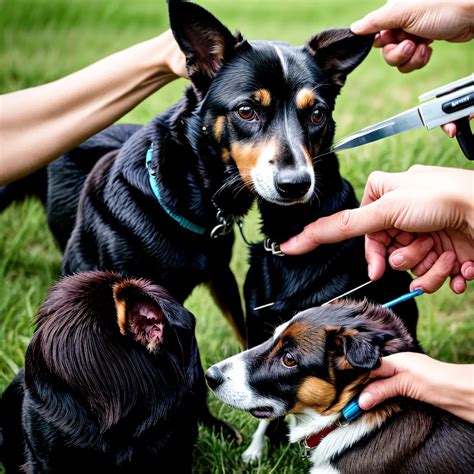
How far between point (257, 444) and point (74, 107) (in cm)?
194

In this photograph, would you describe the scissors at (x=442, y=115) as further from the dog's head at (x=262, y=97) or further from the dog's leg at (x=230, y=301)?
the dog's leg at (x=230, y=301)

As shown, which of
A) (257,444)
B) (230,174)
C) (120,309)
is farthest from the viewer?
(257,444)

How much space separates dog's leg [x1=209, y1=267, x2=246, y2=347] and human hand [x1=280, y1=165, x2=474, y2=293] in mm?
598

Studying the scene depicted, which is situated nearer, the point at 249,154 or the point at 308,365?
→ the point at 308,365

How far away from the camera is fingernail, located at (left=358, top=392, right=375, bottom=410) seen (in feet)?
8.95

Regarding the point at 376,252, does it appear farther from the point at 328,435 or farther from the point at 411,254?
the point at 328,435

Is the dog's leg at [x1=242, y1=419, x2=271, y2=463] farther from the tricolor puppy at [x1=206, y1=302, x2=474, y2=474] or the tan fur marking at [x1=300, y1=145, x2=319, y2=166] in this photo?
the tan fur marking at [x1=300, y1=145, x2=319, y2=166]

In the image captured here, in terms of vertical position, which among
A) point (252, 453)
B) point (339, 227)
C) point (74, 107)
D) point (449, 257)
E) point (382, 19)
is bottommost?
point (252, 453)

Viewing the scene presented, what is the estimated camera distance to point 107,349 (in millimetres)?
2490

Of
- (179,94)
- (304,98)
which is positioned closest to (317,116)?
(304,98)

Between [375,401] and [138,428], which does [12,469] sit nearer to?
[138,428]

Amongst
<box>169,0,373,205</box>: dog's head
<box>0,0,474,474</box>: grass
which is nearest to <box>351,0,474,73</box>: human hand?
<box>169,0,373,205</box>: dog's head

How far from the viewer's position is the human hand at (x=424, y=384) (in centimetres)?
269

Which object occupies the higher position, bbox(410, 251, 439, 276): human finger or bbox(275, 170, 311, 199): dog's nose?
bbox(275, 170, 311, 199): dog's nose
